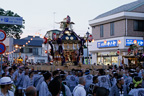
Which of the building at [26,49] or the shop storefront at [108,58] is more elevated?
the building at [26,49]

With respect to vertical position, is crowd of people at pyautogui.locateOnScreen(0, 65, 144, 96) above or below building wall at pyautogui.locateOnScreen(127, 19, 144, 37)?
below

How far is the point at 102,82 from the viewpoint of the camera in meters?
9.23

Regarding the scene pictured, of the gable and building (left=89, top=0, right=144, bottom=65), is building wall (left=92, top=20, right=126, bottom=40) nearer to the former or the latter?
building (left=89, top=0, right=144, bottom=65)

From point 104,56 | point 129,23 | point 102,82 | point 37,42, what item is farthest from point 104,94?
point 37,42

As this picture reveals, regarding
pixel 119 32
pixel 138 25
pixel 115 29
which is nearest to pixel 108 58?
pixel 119 32

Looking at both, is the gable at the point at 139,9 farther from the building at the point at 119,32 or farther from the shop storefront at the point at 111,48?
the shop storefront at the point at 111,48

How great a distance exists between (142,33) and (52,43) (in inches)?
670

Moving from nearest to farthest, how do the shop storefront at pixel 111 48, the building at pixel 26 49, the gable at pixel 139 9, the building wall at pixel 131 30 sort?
1. the shop storefront at pixel 111 48
2. the building wall at pixel 131 30
3. the gable at pixel 139 9
4. the building at pixel 26 49

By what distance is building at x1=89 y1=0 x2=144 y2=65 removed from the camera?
121 feet

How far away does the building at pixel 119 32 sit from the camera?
1447 inches

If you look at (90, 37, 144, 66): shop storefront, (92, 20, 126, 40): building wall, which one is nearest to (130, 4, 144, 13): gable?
(92, 20, 126, 40): building wall

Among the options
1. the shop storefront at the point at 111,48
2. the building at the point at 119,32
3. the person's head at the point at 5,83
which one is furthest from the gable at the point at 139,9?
the person's head at the point at 5,83

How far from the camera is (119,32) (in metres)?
38.1

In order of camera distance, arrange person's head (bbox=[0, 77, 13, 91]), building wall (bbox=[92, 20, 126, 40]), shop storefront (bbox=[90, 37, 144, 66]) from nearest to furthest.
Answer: person's head (bbox=[0, 77, 13, 91]), shop storefront (bbox=[90, 37, 144, 66]), building wall (bbox=[92, 20, 126, 40])
